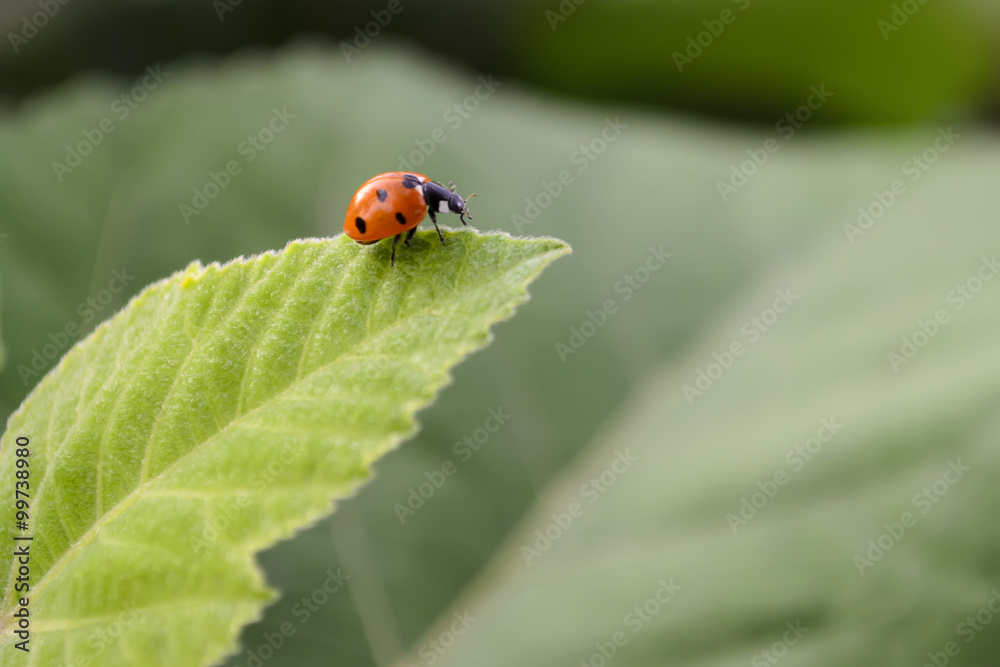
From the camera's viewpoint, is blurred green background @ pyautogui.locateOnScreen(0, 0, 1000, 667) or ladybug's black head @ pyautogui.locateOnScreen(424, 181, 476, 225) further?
blurred green background @ pyautogui.locateOnScreen(0, 0, 1000, 667)

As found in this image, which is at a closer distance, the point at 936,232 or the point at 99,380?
the point at 99,380

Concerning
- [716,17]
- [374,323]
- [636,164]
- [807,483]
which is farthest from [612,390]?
[716,17]

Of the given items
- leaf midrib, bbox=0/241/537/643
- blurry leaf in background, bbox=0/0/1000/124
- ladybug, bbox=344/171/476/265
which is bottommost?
leaf midrib, bbox=0/241/537/643

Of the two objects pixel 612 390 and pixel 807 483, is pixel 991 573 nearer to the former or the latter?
pixel 807 483

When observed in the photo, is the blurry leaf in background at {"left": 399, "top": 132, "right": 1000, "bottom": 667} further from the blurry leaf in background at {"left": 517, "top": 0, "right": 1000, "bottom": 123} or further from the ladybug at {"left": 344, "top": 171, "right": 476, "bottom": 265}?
the blurry leaf in background at {"left": 517, "top": 0, "right": 1000, "bottom": 123}

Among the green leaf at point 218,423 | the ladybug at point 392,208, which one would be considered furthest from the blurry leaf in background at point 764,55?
the green leaf at point 218,423

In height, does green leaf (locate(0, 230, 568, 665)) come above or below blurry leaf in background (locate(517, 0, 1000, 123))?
below

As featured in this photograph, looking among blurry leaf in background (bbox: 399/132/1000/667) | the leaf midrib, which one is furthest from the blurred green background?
the leaf midrib

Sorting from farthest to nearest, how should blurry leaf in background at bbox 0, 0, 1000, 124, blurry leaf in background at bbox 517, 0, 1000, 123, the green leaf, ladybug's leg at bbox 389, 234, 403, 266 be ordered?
blurry leaf in background at bbox 517, 0, 1000, 123, blurry leaf in background at bbox 0, 0, 1000, 124, ladybug's leg at bbox 389, 234, 403, 266, the green leaf
